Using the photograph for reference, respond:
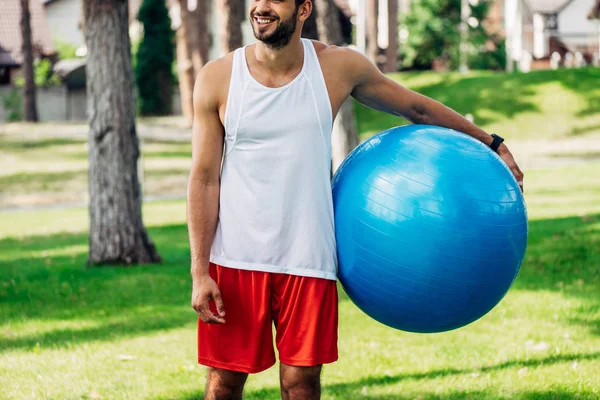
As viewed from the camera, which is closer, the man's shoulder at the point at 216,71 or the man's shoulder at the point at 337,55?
the man's shoulder at the point at 216,71

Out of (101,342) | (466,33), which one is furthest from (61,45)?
(101,342)

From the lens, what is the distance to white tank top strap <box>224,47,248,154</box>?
3.51 metres

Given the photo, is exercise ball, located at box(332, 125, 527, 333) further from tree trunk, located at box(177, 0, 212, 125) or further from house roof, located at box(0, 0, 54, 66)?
house roof, located at box(0, 0, 54, 66)

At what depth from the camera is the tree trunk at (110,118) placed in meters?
9.15

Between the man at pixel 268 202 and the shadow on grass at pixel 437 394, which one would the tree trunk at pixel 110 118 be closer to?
the shadow on grass at pixel 437 394

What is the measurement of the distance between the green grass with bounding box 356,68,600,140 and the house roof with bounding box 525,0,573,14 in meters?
39.0

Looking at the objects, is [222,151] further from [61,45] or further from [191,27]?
[61,45]

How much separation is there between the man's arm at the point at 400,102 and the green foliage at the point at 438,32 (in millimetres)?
38149

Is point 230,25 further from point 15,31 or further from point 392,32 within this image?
point 15,31

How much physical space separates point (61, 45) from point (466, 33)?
74.9 feet

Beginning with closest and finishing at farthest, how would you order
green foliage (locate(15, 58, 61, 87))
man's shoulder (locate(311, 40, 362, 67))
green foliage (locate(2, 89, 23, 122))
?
1. man's shoulder (locate(311, 40, 362, 67))
2. green foliage (locate(2, 89, 23, 122))
3. green foliage (locate(15, 58, 61, 87))

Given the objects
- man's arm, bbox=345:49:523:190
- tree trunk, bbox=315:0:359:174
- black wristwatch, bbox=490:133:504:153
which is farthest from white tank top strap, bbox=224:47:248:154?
tree trunk, bbox=315:0:359:174

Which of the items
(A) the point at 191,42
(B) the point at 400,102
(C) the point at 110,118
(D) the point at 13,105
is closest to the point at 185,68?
(A) the point at 191,42

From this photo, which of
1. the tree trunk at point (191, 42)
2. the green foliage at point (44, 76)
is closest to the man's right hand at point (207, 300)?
the tree trunk at point (191, 42)
